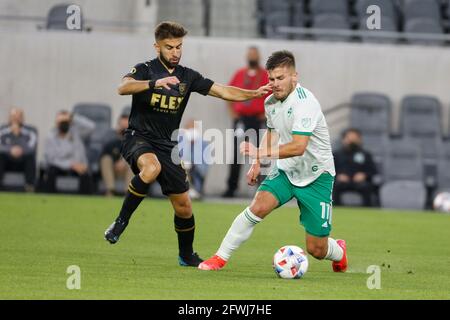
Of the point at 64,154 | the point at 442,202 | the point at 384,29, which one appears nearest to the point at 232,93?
the point at 64,154

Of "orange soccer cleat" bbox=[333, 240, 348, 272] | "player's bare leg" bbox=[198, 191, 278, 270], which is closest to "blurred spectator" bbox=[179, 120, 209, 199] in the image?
"orange soccer cleat" bbox=[333, 240, 348, 272]

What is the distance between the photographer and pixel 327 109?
23.1 m

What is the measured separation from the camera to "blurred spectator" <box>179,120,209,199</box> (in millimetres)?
21000

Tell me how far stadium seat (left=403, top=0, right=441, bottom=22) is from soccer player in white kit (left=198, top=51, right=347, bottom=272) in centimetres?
1412

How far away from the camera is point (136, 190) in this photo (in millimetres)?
10758

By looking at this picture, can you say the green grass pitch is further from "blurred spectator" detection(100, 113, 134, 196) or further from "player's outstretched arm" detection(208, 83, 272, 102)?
"player's outstretched arm" detection(208, 83, 272, 102)

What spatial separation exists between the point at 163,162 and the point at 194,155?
33.3 ft

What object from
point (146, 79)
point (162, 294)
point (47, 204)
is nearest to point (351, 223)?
point (47, 204)

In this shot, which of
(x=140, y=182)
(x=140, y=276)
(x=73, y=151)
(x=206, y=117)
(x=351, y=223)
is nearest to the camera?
(x=140, y=276)

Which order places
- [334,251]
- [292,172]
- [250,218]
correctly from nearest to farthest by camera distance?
[250,218], [292,172], [334,251]

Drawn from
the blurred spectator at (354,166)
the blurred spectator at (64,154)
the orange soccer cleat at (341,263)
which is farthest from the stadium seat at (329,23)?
the orange soccer cleat at (341,263)

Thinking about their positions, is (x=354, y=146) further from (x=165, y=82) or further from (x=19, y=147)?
(x=165, y=82)

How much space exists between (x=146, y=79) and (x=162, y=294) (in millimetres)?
2927
